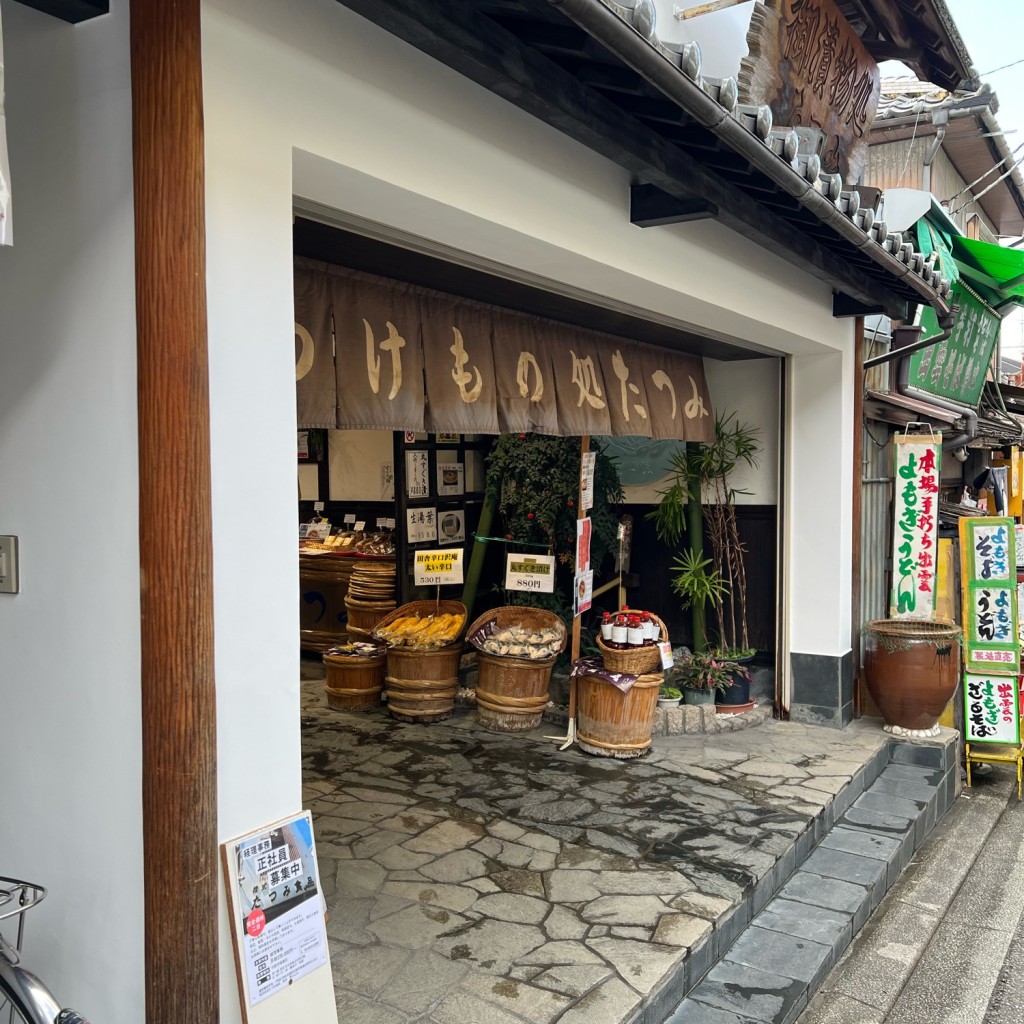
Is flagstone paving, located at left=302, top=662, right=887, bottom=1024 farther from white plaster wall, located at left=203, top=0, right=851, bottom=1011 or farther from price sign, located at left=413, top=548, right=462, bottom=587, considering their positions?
white plaster wall, located at left=203, top=0, right=851, bottom=1011

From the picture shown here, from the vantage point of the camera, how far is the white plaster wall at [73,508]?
2.63 m

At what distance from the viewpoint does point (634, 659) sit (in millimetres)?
7320

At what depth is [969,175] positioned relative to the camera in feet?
50.3

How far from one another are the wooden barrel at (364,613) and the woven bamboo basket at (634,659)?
3.29m

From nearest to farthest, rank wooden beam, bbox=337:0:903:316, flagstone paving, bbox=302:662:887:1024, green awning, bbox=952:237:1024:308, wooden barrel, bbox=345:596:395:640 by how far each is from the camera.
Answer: wooden beam, bbox=337:0:903:316
flagstone paving, bbox=302:662:887:1024
wooden barrel, bbox=345:596:395:640
green awning, bbox=952:237:1024:308

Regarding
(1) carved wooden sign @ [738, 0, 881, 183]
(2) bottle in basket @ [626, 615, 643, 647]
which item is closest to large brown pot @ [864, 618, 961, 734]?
(2) bottle in basket @ [626, 615, 643, 647]

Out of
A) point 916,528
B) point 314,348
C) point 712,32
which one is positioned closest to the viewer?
point 314,348

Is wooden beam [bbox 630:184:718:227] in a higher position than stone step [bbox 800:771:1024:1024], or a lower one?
higher

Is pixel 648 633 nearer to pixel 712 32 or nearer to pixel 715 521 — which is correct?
pixel 715 521

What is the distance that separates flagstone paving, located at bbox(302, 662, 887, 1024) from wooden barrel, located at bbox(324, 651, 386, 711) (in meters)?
0.34

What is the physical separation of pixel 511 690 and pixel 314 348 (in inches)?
170

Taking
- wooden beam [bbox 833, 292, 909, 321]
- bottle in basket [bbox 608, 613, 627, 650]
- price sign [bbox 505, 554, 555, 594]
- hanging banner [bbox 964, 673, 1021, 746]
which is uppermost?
wooden beam [bbox 833, 292, 909, 321]

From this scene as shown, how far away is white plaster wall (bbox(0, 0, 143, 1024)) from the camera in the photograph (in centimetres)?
263

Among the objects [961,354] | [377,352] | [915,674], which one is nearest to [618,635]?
[915,674]
